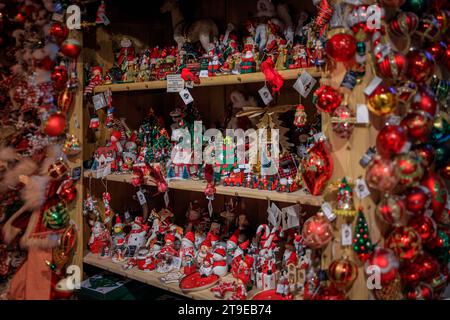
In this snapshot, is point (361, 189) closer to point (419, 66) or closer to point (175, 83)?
point (419, 66)

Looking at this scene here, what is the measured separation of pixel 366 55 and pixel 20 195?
1.50 m

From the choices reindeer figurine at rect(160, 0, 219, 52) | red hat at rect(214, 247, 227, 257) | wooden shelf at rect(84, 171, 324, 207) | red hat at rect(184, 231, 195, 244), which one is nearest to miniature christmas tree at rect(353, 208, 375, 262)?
wooden shelf at rect(84, 171, 324, 207)

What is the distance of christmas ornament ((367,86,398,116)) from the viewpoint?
1.26m

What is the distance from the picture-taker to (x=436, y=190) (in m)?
1.40

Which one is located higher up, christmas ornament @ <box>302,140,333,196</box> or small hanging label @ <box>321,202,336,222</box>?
christmas ornament @ <box>302,140,333,196</box>

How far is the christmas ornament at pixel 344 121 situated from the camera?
1.30m

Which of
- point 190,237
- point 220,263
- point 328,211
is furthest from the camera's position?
point 190,237

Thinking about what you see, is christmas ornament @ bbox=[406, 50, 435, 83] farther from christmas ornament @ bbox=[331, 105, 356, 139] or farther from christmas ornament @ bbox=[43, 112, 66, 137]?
christmas ornament @ bbox=[43, 112, 66, 137]

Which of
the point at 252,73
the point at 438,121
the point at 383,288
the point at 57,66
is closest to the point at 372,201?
the point at 383,288

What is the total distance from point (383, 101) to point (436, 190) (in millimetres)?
371

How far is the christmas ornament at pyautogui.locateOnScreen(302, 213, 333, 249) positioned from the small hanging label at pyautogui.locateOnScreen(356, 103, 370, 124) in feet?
1.03

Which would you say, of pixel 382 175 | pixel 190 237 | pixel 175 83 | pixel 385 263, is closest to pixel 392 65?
pixel 382 175

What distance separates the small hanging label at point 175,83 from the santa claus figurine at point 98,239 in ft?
2.57
